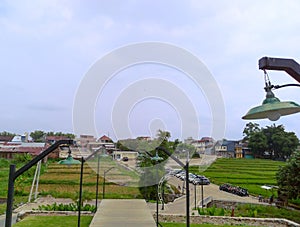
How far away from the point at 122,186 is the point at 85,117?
7843 millimetres

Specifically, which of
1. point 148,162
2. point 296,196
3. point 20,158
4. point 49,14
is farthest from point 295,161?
point 20,158

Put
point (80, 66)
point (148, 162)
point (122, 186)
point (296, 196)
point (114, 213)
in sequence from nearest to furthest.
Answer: point (114, 213)
point (80, 66)
point (148, 162)
point (296, 196)
point (122, 186)

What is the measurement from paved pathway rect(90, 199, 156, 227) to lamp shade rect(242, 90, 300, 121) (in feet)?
10.4

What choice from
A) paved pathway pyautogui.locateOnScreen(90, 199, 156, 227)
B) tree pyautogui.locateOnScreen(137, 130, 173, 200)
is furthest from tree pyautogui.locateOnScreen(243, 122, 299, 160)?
paved pathway pyautogui.locateOnScreen(90, 199, 156, 227)

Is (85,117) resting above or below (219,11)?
below

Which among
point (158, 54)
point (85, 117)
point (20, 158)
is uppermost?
point (158, 54)

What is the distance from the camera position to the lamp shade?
47.8 inches

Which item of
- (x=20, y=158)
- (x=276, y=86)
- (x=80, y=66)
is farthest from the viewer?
(x=20, y=158)

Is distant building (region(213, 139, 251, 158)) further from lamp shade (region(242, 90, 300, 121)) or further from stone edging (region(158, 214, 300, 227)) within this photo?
lamp shade (region(242, 90, 300, 121))

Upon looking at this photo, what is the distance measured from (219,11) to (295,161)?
729 centimetres

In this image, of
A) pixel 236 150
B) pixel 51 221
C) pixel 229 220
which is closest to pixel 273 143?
pixel 236 150

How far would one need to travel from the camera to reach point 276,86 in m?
1.40

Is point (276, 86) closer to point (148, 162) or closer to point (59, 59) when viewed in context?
point (59, 59)

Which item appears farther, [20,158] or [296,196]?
[20,158]
